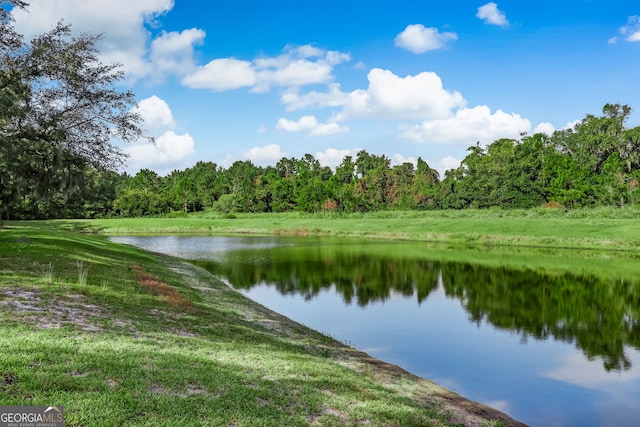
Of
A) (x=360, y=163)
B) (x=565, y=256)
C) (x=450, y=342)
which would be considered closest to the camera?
(x=450, y=342)

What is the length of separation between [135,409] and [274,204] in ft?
387

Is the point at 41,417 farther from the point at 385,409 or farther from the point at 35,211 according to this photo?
the point at 35,211

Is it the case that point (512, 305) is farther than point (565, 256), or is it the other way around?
point (565, 256)

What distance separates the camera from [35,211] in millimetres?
95938

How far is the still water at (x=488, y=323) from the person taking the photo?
533 inches

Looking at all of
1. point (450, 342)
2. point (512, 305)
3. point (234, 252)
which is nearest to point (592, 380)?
point (450, 342)

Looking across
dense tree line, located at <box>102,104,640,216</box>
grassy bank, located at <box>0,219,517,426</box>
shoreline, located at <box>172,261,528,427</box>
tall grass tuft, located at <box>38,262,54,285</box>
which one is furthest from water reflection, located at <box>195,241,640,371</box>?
dense tree line, located at <box>102,104,640,216</box>

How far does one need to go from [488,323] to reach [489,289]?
28.3 ft

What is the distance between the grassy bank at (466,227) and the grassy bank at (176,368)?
47.9 metres

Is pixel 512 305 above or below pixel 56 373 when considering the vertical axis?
below

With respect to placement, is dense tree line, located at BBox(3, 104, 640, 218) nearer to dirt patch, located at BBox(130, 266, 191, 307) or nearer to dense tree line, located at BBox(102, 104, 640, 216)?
dense tree line, located at BBox(102, 104, 640, 216)

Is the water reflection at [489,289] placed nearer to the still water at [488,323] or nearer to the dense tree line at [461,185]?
the still water at [488,323]

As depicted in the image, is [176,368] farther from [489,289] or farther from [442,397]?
[489,289]

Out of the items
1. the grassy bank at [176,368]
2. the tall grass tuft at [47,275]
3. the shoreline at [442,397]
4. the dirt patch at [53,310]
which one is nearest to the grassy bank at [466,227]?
the shoreline at [442,397]
